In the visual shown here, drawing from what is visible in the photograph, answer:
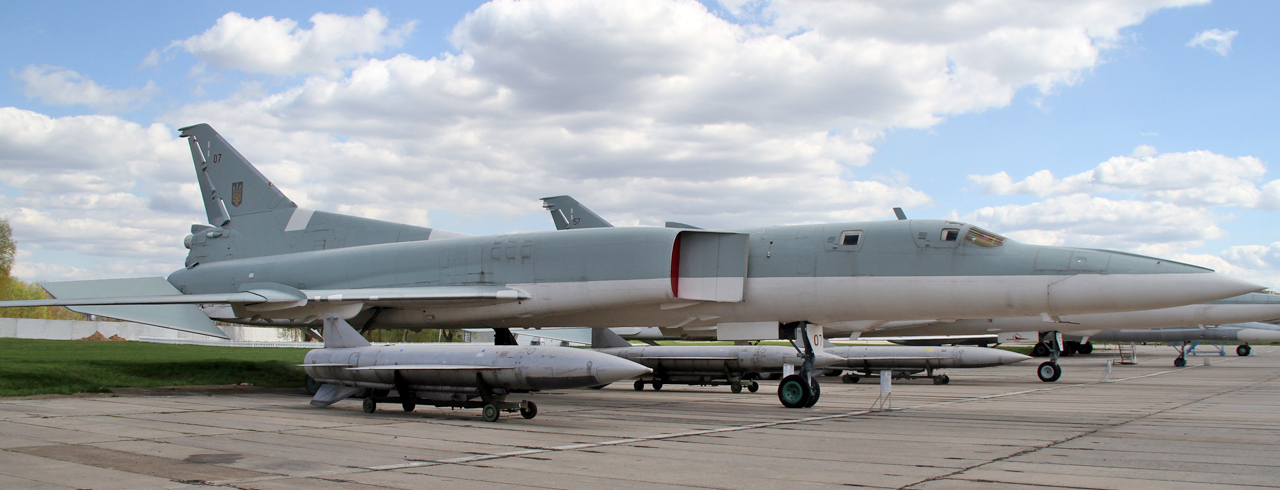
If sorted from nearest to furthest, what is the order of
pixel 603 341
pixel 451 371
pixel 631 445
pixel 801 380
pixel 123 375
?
pixel 631 445
pixel 451 371
pixel 801 380
pixel 123 375
pixel 603 341

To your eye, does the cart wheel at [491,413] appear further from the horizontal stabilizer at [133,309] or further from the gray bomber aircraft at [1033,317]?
the horizontal stabilizer at [133,309]

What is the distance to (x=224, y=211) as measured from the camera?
18156 millimetres

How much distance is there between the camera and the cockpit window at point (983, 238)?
34.8ft

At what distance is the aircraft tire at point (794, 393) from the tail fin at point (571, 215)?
768 centimetres

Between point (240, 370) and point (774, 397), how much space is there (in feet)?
37.5

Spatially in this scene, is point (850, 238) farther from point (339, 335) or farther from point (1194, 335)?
point (1194, 335)

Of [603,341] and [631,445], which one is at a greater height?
[603,341]

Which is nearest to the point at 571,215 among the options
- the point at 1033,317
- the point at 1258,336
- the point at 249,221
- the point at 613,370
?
the point at 249,221

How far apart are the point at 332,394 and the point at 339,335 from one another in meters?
0.93

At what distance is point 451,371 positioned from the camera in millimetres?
10609

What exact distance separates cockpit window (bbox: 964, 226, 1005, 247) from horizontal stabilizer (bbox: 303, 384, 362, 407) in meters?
8.96

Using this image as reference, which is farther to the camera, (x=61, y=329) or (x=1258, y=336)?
(x=61, y=329)

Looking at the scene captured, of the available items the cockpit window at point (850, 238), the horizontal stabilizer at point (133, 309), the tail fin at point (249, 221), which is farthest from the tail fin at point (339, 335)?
the cockpit window at point (850, 238)

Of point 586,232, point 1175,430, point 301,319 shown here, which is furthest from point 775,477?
point 301,319
